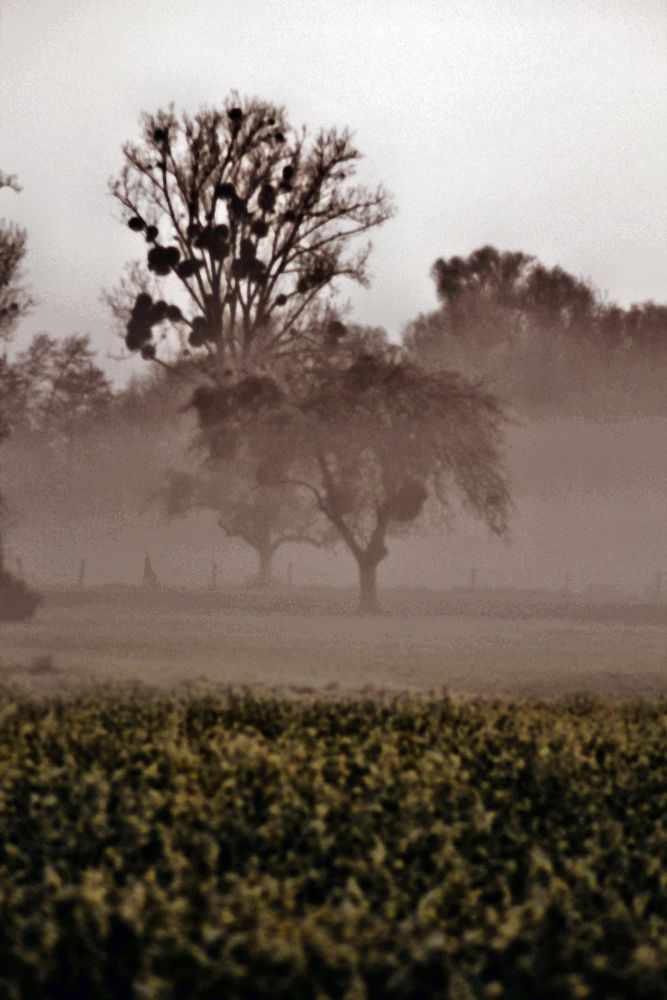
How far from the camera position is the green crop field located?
634 centimetres

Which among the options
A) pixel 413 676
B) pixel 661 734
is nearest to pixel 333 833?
pixel 661 734

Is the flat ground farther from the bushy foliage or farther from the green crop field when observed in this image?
the green crop field

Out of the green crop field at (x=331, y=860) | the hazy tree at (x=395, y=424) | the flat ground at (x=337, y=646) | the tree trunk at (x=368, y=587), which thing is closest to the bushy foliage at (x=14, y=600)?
the flat ground at (x=337, y=646)

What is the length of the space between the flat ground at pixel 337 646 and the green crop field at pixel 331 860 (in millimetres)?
7446

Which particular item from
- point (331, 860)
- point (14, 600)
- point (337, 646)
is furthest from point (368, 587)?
point (331, 860)

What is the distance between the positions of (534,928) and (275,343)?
42.1m

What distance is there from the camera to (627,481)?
86.7 m

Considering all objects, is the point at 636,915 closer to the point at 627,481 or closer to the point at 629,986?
the point at 629,986

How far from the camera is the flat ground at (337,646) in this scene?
78.6 feet

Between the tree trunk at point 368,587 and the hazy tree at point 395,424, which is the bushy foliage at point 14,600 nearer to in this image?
the hazy tree at point 395,424

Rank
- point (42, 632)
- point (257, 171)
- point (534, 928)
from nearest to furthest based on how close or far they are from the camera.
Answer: point (534, 928)
point (42, 632)
point (257, 171)

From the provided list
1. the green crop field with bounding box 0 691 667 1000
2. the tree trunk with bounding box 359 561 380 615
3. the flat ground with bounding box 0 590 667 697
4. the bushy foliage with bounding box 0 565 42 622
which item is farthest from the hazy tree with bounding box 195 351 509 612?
the green crop field with bounding box 0 691 667 1000

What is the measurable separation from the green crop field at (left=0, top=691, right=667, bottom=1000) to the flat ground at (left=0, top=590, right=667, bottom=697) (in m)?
7.45

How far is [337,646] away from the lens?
3475cm
